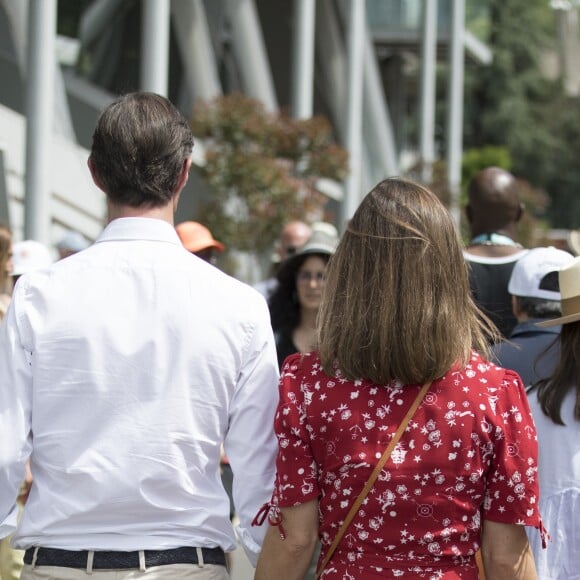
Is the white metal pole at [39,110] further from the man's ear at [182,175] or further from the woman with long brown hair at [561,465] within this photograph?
the man's ear at [182,175]

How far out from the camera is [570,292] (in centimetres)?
389

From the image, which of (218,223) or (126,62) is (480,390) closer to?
(218,223)

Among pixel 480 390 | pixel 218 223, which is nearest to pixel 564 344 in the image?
pixel 480 390

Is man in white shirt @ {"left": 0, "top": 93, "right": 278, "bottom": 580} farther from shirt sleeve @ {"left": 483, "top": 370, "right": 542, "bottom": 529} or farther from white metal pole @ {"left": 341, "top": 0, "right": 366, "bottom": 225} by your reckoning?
white metal pole @ {"left": 341, "top": 0, "right": 366, "bottom": 225}

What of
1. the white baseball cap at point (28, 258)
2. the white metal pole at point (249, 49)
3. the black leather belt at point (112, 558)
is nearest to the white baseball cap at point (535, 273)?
the black leather belt at point (112, 558)

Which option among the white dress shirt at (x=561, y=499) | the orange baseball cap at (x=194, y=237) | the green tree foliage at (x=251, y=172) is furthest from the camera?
the green tree foliage at (x=251, y=172)

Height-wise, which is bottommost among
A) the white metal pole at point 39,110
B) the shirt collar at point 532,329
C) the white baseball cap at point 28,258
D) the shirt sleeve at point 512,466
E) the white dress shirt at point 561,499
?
the white dress shirt at point 561,499

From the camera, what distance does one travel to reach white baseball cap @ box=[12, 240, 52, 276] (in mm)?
6867

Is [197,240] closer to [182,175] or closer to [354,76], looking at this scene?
[182,175]

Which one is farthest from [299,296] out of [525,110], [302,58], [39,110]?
[525,110]

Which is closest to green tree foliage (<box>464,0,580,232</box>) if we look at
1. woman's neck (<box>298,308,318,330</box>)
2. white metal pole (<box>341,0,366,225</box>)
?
white metal pole (<box>341,0,366,225</box>)

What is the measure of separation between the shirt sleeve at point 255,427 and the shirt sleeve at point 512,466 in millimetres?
580

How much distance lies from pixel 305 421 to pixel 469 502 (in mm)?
461

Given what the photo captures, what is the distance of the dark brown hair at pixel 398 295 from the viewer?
9.80 feet
